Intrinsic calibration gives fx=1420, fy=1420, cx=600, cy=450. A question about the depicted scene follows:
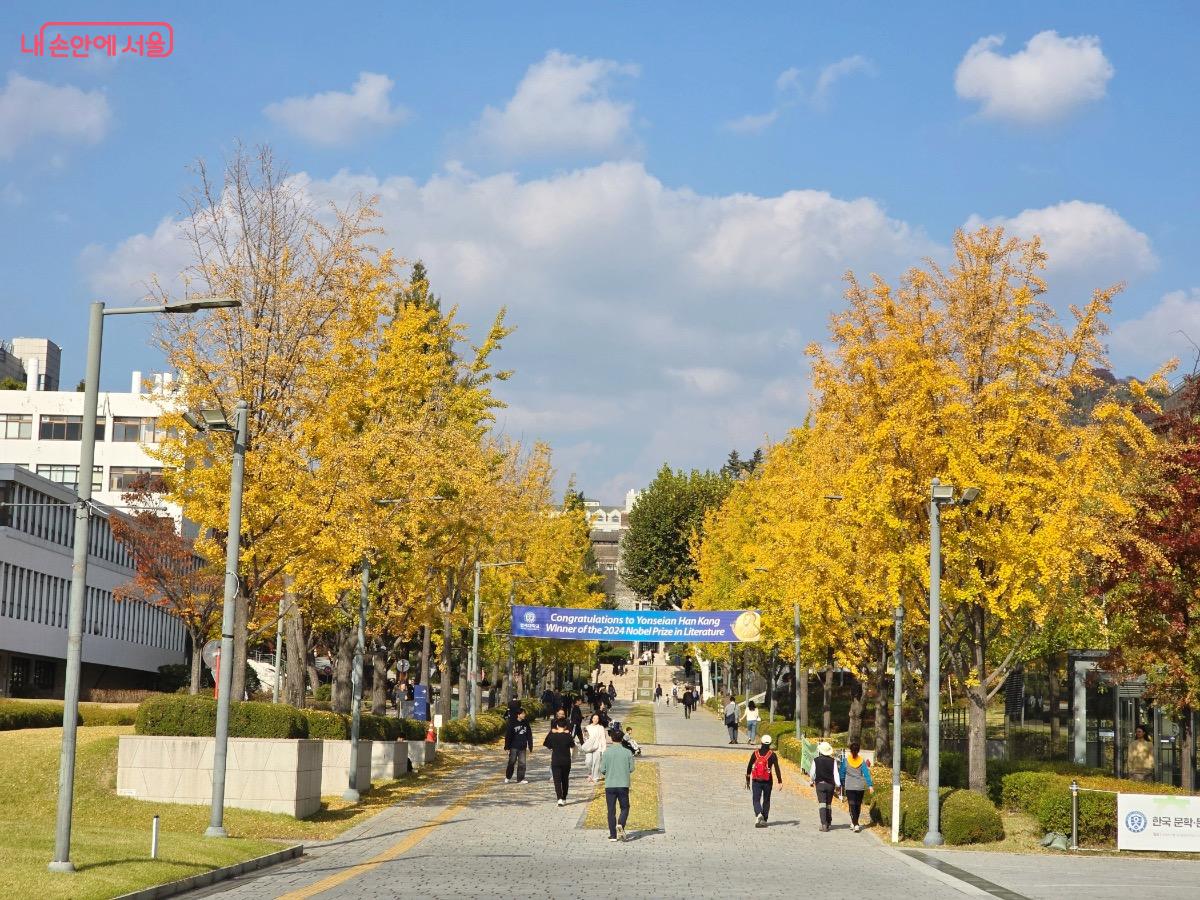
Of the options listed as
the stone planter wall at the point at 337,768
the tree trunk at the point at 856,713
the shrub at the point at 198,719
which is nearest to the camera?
the shrub at the point at 198,719

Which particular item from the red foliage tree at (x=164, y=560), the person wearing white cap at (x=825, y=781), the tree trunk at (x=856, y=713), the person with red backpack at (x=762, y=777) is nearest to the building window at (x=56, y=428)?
the red foliage tree at (x=164, y=560)

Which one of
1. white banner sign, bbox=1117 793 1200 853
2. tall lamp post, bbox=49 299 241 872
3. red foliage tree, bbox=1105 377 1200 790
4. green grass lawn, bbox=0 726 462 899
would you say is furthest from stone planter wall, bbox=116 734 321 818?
red foliage tree, bbox=1105 377 1200 790

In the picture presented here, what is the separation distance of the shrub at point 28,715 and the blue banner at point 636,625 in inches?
743

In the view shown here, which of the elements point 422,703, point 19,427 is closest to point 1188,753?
point 422,703

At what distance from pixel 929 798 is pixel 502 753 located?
22891 mm

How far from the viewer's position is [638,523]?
98.9 metres

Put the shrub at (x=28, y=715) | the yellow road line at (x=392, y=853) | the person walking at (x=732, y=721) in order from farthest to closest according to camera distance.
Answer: the person walking at (x=732, y=721) → the shrub at (x=28, y=715) → the yellow road line at (x=392, y=853)

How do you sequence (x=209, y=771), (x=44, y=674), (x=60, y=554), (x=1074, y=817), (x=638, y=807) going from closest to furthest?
(x=209, y=771) < (x=1074, y=817) < (x=638, y=807) < (x=60, y=554) < (x=44, y=674)

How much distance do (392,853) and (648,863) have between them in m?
3.78

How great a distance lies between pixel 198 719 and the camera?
24594mm

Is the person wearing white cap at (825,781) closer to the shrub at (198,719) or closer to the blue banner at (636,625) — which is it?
the shrub at (198,719)

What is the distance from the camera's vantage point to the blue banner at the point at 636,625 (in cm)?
5281

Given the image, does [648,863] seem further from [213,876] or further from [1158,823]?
[1158,823]

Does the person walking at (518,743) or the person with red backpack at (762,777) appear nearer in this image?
the person with red backpack at (762,777)
